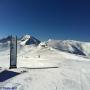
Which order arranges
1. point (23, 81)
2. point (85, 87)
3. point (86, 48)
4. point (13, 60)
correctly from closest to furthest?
point (85, 87) < point (23, 81) < point (13, 60) < point (86, 48)

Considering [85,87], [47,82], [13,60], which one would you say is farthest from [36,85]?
[13,60]

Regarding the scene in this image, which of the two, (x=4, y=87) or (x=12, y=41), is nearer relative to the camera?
(x=4, y=87)

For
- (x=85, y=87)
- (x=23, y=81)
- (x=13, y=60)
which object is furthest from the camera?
(x=13, y=60)

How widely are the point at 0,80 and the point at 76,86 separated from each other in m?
5.06

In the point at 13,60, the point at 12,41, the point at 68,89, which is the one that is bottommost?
the point at 68,89

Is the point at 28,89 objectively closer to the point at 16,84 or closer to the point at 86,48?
the point at 16,84

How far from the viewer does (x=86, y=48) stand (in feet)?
440

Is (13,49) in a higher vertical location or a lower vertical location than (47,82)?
higher

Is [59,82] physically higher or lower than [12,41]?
lower

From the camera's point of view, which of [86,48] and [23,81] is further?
[86,48]

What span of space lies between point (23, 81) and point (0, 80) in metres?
1.56

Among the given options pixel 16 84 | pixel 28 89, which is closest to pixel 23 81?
pixel 16 84

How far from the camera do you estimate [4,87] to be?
10641mm

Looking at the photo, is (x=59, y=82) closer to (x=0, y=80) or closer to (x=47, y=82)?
(x=47, y=82)
